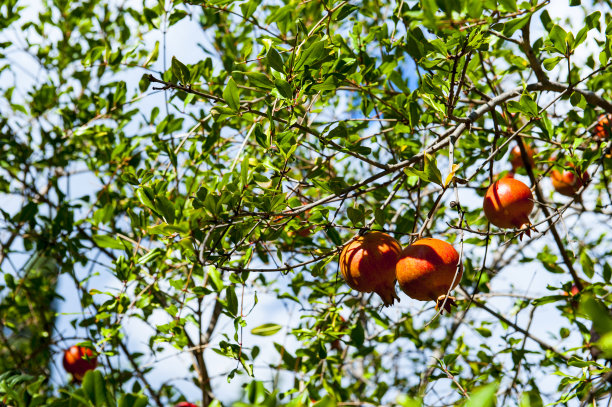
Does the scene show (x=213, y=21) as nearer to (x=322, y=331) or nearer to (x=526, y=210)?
(x=322, y=331)

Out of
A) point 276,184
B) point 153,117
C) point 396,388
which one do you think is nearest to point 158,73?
point 153,117

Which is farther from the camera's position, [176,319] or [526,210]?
[176,319]

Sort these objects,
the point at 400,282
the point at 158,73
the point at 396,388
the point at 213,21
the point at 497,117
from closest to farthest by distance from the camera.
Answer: the point at 400,282 < the point at 497,117 < the point at 158,73 < the point at 213,21 < the point at 396,388

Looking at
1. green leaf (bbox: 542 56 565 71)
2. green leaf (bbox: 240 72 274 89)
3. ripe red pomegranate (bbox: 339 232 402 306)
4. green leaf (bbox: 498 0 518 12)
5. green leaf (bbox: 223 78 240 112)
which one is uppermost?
green leaf (bbox: 542 56 565 71)

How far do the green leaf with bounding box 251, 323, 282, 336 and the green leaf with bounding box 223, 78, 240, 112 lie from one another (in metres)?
0.91

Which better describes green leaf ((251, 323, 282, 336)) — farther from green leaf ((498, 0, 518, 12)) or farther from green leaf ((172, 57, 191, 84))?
green leaf ((498, 0, 518, 12))

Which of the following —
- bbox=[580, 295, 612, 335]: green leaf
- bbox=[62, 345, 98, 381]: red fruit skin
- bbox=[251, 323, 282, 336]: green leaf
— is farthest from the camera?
bbox=[62, 345, 98, 381]: red fruit skin

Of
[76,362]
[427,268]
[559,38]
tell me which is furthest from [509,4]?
[76,362]

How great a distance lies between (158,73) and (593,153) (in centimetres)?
157

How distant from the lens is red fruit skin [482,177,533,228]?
1288 millimetres

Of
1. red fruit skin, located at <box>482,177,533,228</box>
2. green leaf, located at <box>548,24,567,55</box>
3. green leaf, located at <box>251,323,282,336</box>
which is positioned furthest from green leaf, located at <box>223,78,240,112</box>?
green leaf, located at <box>251,323,282,336</box>

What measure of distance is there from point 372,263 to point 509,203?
1.25 ft

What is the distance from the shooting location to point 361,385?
10.4 feet

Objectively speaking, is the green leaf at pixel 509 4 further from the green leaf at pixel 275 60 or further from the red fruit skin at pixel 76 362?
the red fruit skin at pixel 76 362
